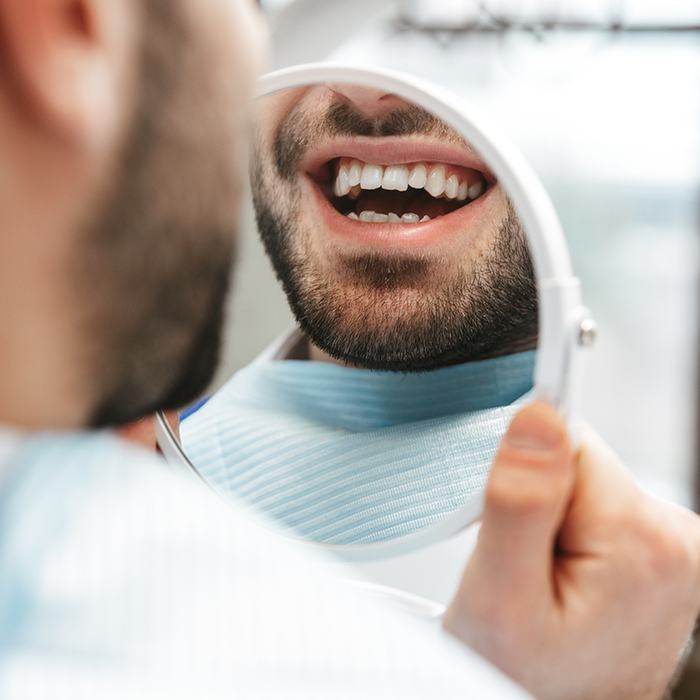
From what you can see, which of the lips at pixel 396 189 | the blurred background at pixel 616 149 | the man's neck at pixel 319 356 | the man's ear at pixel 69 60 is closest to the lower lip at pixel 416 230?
the lips at pixel 396 189

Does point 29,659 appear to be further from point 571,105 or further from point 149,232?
point 571,105

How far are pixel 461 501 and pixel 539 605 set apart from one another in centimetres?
10

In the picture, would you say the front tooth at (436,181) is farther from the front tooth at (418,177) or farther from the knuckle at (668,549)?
the knuckle at (668,549)

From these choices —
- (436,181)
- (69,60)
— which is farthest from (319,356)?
(69,60)

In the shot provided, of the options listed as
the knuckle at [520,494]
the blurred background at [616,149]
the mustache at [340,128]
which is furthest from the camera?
the blurred background at [616,149]

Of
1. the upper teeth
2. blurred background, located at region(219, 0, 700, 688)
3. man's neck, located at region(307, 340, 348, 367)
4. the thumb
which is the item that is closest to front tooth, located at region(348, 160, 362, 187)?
the upper teeth

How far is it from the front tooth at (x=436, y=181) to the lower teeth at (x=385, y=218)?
2cm

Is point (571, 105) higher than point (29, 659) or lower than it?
higher

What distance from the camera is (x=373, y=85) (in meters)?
0.58

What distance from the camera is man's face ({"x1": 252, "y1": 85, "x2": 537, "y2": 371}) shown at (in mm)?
636

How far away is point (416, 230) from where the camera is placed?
65 centimetres

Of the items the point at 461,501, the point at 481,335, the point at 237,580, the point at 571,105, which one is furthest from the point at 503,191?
the point at 571,105

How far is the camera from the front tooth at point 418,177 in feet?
2.16

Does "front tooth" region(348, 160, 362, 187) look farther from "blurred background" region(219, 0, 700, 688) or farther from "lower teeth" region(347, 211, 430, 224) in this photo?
"blurred background" region(219, 0, 700, 688)
